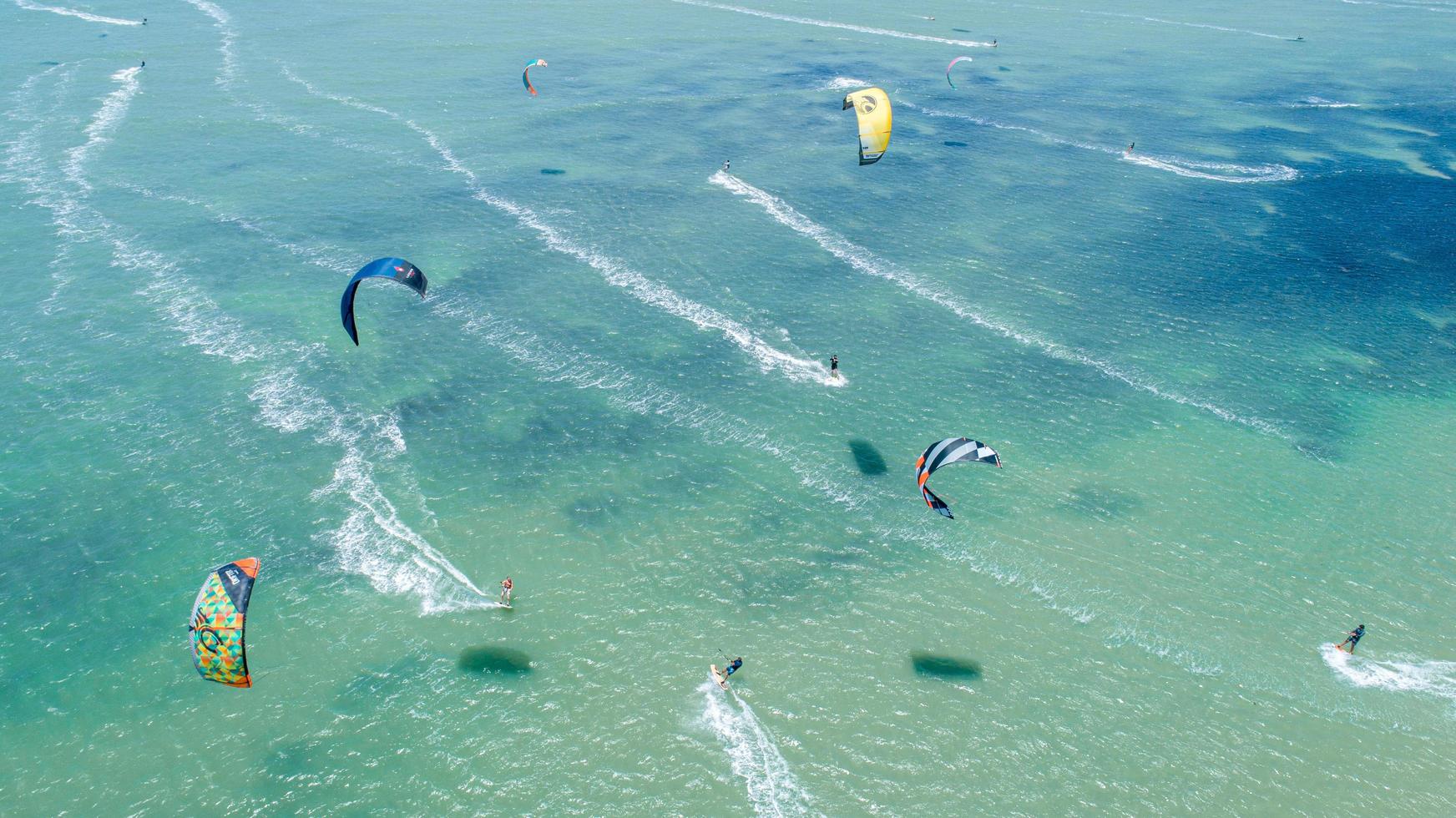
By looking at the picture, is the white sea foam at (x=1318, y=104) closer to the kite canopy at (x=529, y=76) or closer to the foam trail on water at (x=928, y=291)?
the foam trail on water at (x=928, y=291)

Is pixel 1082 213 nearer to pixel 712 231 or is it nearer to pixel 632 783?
pixel 712 231

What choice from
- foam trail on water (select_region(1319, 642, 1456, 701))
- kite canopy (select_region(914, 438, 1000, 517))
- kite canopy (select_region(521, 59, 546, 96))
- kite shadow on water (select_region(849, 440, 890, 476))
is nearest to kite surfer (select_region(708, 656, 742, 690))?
kite canopy (select_region(914, 438, 1000, 517))

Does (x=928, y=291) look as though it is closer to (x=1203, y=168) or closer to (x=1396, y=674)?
(x=1396, y=674)

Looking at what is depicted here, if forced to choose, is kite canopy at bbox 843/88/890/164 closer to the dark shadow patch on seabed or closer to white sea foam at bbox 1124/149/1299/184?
white sea foam at bbox 1124/149/1299/184

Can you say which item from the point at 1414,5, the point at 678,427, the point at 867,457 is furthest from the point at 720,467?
the point at 1414,5

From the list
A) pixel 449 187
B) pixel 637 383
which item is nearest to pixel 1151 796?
pixel 637 383

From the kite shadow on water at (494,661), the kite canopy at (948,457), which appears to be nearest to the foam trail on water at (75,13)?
the kite shadow on water at (494,661)
